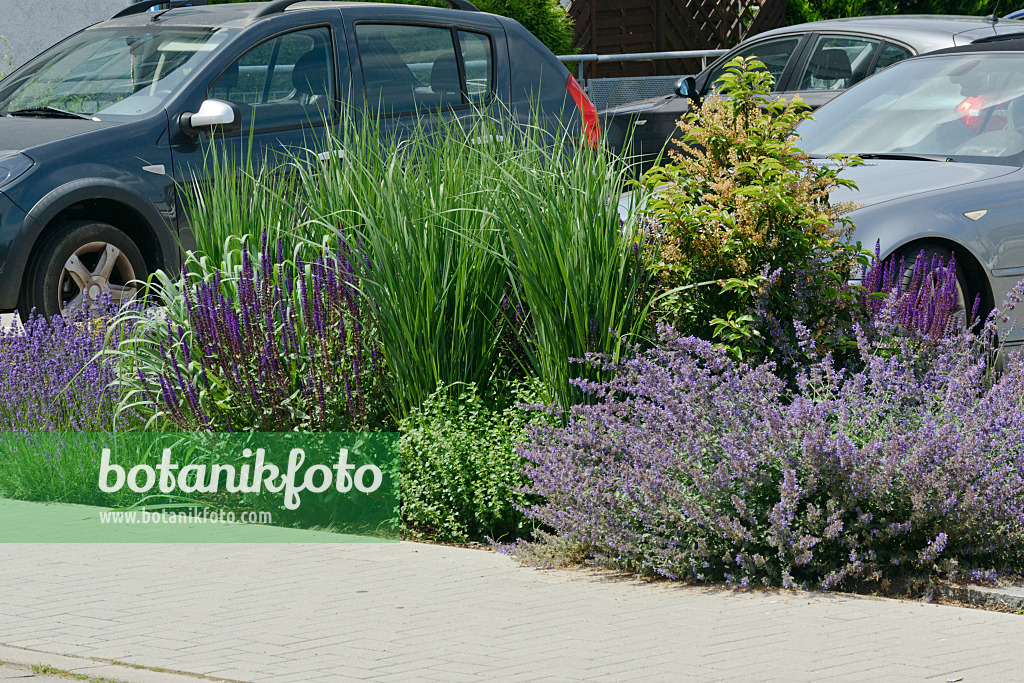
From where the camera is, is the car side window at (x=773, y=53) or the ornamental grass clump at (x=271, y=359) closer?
the ornamental grass clump at (x=271, y=359)

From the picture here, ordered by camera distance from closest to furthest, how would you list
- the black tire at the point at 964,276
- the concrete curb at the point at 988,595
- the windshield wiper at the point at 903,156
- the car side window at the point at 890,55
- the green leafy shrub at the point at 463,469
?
the concrete curb at the point at 988,595, the green leafy shrub at the point at 463,469, the black tire at the point at 964,276, the windshield wiper at the point at 903,156, the car side window at the point at 890,55

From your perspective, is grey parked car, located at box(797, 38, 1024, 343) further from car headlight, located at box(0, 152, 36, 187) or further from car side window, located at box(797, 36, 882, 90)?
car headlight, located at box(0, 152, 36, 187)

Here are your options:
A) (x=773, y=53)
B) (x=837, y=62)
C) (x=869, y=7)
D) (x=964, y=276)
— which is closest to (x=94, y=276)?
(x=964, y=276)

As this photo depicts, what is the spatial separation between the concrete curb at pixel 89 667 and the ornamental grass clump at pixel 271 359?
183cm

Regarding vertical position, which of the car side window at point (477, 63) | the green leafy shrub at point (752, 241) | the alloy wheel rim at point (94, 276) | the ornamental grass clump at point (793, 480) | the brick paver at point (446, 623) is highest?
the car side window at point (477, 63)

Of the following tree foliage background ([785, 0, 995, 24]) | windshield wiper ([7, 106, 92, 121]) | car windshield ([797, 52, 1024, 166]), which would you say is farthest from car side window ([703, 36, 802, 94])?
tree foliage background ([785, 0, 995, 24])

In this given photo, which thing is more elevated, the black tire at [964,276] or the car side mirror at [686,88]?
the car side mirror at [686,88]

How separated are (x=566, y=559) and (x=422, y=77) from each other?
5.11 metres

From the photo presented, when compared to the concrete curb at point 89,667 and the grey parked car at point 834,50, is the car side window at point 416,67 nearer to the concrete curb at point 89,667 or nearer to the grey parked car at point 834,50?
the grey parked car at point 834,50

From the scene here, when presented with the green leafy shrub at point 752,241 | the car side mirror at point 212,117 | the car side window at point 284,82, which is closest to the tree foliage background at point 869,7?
the car side window at point 284,82

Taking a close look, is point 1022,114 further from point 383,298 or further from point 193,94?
point 193,94

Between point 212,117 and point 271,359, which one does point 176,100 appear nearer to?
point 212,117

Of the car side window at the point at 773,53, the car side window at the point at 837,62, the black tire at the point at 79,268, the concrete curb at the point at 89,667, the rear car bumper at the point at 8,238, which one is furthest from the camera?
the car side window at the point at 773,53

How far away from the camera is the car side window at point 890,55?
11.9 meters
